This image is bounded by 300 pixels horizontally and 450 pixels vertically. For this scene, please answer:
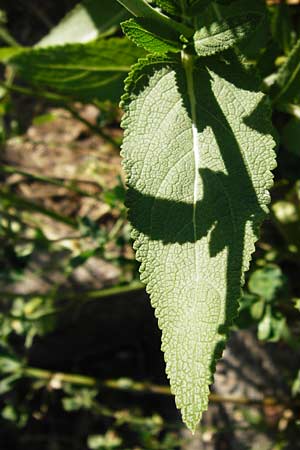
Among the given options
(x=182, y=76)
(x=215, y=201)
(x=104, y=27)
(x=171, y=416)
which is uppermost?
(x=104, y=27)

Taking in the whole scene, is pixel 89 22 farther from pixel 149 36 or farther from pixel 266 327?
pixel 266 327

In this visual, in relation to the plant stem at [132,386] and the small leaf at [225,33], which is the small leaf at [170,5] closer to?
the small leaf at [225,33]

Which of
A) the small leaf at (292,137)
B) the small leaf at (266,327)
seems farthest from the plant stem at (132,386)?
the small leaf at (292,137)

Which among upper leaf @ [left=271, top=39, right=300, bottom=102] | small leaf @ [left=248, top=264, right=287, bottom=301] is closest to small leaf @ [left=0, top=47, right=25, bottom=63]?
upper leaf @ [left=271, top=39, right=300, bottom=102]

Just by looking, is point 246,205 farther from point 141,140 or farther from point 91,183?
point 91,183

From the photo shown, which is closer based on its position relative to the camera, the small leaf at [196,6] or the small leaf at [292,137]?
the small leaf at [196,6]

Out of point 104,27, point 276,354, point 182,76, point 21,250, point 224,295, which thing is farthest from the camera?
Result: point 276,354

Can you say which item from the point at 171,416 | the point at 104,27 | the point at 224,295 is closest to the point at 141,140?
the point at 224,295
